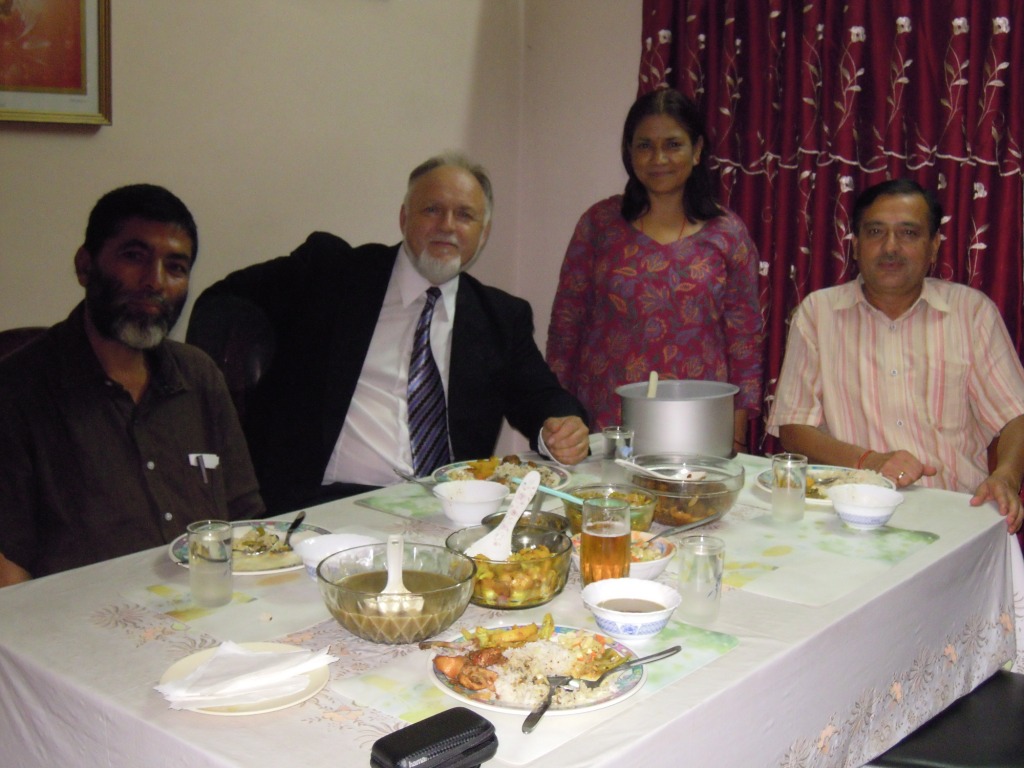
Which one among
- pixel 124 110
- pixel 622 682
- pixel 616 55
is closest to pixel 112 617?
pixel 622 682

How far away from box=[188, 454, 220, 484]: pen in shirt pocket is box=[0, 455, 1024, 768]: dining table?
34 cm

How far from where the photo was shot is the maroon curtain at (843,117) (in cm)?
279

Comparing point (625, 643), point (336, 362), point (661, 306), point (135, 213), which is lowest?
point (625, 643)

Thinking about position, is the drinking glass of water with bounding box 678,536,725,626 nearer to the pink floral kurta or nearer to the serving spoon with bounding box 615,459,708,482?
the serving spoon with bounding box 615,459,708,482

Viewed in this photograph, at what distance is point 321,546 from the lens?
142 centimetres

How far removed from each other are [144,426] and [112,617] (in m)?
0.71

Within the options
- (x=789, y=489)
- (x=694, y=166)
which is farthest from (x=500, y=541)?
(x=694, y=166)

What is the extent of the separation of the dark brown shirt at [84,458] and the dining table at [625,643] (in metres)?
0.36

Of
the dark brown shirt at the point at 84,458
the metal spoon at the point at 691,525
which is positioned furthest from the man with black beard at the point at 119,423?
the metal spoon at the point at 691,525

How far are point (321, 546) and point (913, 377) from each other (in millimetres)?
1663

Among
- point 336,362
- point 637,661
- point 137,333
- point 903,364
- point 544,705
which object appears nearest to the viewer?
point 544,705

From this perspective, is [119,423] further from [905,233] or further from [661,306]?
[905,233]

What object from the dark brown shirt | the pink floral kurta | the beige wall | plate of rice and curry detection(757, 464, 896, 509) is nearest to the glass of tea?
plate of rice and curry detection(757, 464, 896, 509)

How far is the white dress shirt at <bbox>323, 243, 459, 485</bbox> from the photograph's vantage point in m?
2.30
